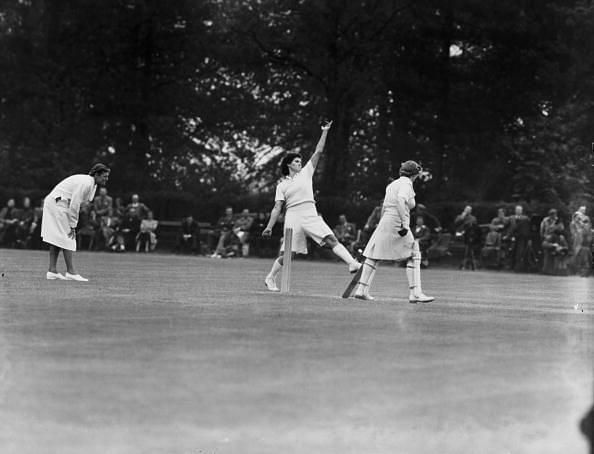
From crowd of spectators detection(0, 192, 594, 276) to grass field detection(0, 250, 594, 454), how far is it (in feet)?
60.1

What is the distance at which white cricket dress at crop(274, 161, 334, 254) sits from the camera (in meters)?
18.1

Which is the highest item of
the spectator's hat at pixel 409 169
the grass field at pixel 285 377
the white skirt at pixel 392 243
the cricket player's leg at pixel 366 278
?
the spectator's hat at pixel 409 169

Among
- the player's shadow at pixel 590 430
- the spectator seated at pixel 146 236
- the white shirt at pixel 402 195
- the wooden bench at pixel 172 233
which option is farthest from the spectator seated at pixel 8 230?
the player's shadow at pixel 590 430

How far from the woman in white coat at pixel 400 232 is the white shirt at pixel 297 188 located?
163cm

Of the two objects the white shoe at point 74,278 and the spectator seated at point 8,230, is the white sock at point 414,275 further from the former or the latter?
the spectator seated at point 8,230

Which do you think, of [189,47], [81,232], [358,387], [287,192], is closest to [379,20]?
[189,47]

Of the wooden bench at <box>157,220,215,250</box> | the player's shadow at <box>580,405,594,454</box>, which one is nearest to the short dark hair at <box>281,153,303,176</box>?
the player's shadow at <box>580,405,594,454</box>

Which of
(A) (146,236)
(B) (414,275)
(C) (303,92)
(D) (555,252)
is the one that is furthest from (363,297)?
(C) (303,92)

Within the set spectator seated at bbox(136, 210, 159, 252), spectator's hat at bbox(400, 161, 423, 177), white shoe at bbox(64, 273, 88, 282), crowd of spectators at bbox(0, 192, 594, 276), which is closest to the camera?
spectator's hat at bbox(400, 161, 423, 177)

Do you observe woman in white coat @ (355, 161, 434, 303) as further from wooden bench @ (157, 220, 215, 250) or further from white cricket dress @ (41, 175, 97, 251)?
wooden bench @ (157, 220, 215, 250)

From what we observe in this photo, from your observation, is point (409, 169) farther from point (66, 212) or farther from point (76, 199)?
point (66, 212)

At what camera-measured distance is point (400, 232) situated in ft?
54.0

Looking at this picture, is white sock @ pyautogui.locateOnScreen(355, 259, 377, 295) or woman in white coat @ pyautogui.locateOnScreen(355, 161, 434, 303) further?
white sock @ pyautogui.locateOnScreen(355, 259, 377, 295)

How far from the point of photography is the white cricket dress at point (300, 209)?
1806 cm
